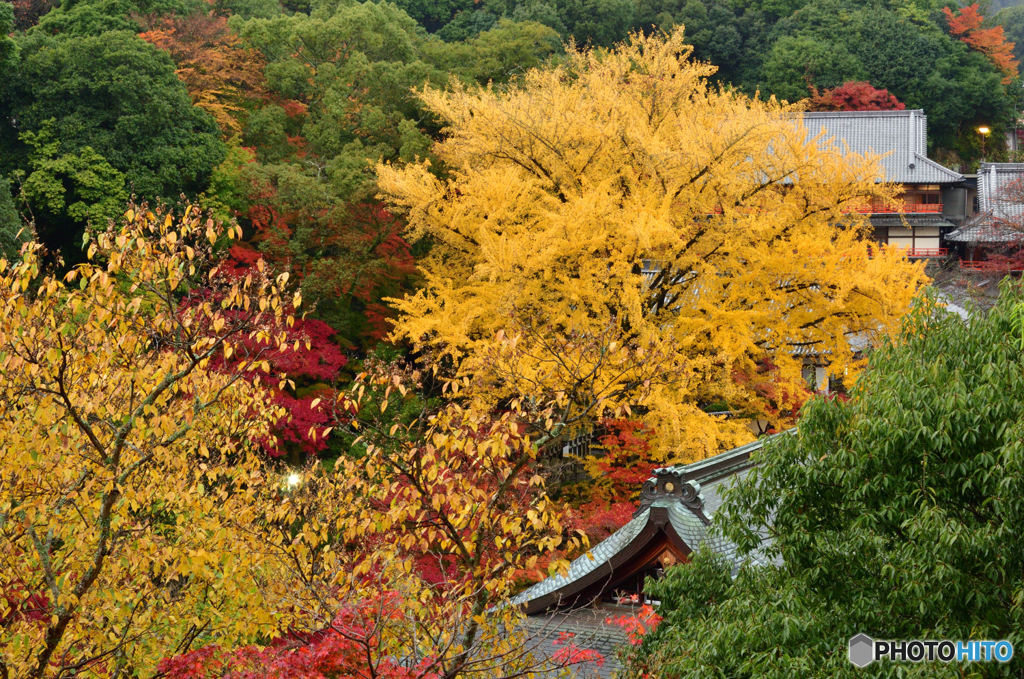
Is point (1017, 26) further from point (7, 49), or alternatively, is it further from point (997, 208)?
point (7, 49)

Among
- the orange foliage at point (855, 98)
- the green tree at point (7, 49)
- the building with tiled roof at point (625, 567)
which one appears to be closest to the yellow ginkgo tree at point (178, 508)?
the building with tiled roof at point (625, 567)

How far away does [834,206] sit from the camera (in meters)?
18.0

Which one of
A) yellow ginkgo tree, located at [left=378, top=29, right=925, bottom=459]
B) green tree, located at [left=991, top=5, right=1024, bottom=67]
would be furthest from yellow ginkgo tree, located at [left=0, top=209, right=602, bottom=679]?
green tree, located at [left=991, top=5, right=1024, bottom=67]

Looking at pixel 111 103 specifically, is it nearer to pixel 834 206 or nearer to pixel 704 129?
pixel 704 129

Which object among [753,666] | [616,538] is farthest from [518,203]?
[753,666]

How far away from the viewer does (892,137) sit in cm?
3984

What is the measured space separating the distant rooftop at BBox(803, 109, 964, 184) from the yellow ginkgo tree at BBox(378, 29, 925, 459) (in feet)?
72.7

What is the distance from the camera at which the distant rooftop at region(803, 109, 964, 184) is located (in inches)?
1519

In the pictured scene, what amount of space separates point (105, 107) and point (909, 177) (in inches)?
1257

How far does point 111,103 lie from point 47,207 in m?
3.09

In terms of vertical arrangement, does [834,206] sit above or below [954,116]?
above

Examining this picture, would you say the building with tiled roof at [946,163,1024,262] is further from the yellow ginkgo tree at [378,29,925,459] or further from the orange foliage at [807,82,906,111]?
the yellow ginkgo tree at [378,29,925,459]

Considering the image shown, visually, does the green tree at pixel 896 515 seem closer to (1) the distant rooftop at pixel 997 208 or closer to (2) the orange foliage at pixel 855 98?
(1) the distant rooftop at pixel 997 208

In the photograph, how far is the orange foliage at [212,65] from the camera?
2569cm
